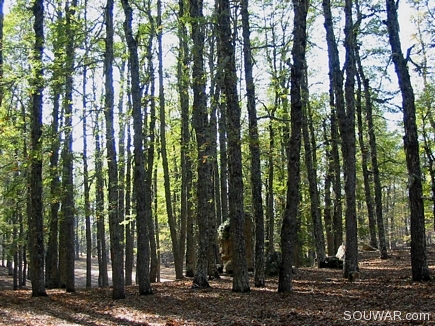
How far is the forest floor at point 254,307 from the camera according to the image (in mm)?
7516

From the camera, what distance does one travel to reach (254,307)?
9211mm

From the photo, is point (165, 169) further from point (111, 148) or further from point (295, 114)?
point (295, 114)

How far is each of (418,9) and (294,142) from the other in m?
22.1

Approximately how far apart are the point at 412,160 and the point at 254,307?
5851 millimetres

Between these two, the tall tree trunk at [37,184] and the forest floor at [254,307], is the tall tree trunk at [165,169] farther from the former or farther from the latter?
the tall tree trunk at [37,184]

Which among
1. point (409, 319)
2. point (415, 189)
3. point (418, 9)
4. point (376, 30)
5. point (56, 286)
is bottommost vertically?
point (56, 286)

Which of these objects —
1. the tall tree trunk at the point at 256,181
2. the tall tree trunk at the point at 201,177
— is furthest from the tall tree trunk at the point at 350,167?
the tall tree trunk at the point at 201,177

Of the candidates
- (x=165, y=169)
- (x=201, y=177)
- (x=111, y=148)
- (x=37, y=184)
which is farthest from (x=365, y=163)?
(x=37, y=184)

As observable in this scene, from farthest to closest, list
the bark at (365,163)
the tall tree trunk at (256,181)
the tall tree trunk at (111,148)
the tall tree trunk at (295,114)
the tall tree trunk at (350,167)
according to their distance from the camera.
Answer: the bark at (365,163) < the tall tree trunk at (350,167) < the tall tree trunk at (111,148) < the tall tree trunk at (256,181) < the tall tree trunk at (295,114)

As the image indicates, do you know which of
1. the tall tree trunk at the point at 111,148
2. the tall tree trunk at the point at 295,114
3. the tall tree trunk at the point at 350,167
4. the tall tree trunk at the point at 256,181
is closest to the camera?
the tall tree trunk at the point at 295,114

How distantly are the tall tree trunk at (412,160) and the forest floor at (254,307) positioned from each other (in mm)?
630

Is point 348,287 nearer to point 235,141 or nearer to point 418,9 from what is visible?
point 235,141

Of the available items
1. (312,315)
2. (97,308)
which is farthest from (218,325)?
(97,308)

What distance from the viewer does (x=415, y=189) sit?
11047 millimetres
